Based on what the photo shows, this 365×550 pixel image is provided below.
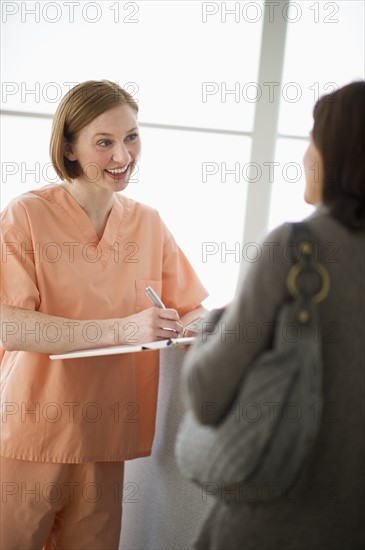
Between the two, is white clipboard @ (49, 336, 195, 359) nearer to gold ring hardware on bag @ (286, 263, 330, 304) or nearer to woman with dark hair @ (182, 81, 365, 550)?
woman with dark hair @ (182, 81, 365, 550)

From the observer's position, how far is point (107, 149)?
1682 mm

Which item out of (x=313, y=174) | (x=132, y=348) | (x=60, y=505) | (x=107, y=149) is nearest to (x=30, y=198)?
(x=107, y=149)

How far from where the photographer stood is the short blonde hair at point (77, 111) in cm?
165

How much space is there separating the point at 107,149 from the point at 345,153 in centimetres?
84

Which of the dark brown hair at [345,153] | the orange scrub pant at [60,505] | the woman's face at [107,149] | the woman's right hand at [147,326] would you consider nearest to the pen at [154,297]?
the woman's right hand at [147,326]

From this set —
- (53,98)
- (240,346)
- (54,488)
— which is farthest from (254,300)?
(53,98)

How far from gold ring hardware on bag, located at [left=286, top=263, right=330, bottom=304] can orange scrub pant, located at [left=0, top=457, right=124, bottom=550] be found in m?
0.89

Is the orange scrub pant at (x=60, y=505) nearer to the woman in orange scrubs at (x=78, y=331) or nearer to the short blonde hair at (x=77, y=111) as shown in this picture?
the woman in orange scrubs at (x=78, y=331)

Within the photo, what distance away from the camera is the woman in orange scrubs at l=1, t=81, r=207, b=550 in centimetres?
156

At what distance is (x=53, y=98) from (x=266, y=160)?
0.96m

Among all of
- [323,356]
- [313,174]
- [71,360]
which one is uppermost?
[313,174]

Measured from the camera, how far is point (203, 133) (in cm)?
308

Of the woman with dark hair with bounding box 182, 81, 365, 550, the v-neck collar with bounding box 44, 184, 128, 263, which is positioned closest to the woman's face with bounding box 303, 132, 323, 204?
the woman with dark hair with bounding box 182, 81, 365, 550

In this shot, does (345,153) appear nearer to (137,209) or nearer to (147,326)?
(147,326)
